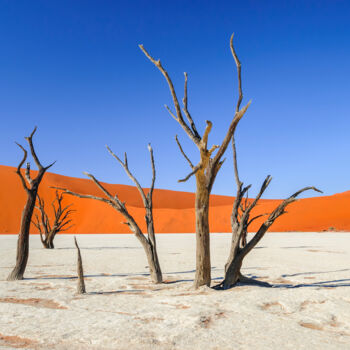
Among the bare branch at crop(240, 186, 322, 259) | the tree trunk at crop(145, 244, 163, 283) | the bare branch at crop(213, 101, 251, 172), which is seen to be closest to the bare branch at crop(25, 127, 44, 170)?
the tree trunk at crop(145, 244, 163, 283)

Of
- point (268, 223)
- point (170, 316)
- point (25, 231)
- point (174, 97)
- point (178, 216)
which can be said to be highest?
point (174, 97)

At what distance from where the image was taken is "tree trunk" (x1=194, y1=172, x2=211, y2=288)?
17.2ft

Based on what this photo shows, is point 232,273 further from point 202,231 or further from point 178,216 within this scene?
point 178,216

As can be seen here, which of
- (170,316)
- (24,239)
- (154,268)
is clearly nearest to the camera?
(170,316)

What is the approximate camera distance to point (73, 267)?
356 inches

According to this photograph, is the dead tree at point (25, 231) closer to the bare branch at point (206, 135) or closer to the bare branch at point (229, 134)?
the bare branch at point (206, 135)

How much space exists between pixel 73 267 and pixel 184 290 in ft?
15.1

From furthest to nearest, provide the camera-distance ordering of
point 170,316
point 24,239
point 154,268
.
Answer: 1. point 24,239
2. point 154,268
3. point 170,316

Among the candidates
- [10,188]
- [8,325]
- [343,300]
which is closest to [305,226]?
[343,300]

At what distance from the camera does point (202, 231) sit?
5273 millimetres

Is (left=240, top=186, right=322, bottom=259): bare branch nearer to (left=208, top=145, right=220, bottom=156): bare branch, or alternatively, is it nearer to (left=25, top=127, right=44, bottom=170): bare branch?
(left=208, top=145, right=220, bottom=156): bare branch

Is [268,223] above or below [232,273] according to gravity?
above

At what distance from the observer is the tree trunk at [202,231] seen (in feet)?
17.2

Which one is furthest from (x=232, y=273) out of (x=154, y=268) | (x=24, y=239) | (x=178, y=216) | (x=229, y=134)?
(x=178, y=216)
